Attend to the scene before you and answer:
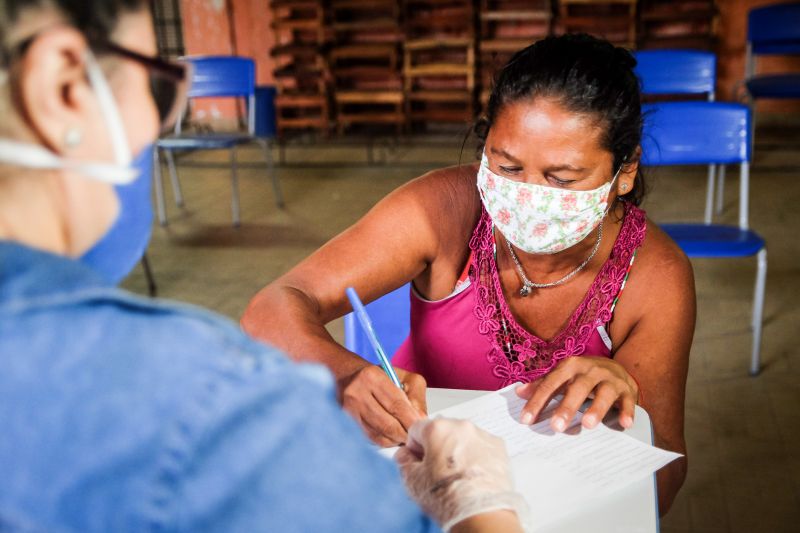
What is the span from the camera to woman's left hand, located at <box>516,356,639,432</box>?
1075 mm

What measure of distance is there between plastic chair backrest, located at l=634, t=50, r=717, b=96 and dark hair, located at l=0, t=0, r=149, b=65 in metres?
3.95

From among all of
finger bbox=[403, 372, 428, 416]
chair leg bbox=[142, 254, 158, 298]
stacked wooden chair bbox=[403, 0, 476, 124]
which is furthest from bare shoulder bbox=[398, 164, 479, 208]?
stacked wooden chair bbox=[403, 0, 476, 124]

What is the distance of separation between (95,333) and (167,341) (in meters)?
0.04

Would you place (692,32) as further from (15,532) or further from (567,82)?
(15,532)

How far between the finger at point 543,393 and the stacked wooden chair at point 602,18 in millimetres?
5996

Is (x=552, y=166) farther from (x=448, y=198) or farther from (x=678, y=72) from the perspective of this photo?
(x=678, y=72)

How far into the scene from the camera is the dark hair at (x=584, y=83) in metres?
1.37

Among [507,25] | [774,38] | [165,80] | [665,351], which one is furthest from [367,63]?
[165,80]

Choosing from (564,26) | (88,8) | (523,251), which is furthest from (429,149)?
(88,8)

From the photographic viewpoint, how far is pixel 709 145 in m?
2.90

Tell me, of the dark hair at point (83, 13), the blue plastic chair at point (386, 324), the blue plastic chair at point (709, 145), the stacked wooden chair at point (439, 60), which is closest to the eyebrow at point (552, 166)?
the blue plastic chair at point (386, 324)

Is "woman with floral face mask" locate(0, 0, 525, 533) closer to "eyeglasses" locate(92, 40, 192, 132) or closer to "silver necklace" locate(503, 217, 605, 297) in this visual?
"eyeglasses" locate(92, 40, 192, 132)

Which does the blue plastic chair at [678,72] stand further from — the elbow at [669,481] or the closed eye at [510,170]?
the elbow at [669,481]

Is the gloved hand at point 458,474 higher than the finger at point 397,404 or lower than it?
higher
